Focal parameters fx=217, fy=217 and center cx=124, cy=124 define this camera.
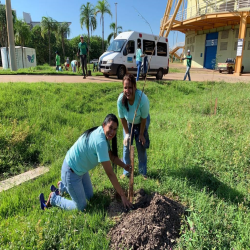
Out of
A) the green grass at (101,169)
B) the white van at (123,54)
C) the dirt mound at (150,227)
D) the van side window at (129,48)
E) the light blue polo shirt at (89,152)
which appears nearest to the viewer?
the dirt mound at (150,227)

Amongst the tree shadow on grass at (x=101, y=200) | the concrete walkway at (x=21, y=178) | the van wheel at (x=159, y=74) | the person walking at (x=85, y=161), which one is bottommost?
the concrete walkway at (x=21, y=178)

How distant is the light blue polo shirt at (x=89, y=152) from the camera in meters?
2.45

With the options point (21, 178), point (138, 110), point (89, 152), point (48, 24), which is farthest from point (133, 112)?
point (48, 24)

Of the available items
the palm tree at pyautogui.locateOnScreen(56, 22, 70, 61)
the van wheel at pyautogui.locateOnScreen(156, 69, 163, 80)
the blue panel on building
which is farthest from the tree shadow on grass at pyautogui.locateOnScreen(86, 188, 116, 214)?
the palm tree at pyautogui.locateOnScreen(56, 22, 70, 61)

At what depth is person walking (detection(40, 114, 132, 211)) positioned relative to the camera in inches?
97.1

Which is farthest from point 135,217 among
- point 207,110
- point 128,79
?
point 207,110

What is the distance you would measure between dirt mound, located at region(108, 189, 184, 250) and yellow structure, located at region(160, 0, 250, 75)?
824 inches

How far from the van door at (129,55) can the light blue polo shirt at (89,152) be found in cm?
1111

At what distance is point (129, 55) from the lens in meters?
13.2

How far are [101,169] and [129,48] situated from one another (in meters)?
10.6

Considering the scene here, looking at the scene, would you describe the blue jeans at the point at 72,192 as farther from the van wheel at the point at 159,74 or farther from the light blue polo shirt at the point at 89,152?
the van wheel at the point at 159,74

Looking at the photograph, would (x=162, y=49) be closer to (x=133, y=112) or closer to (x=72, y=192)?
(x=133, y=112)

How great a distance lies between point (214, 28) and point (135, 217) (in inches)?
1234

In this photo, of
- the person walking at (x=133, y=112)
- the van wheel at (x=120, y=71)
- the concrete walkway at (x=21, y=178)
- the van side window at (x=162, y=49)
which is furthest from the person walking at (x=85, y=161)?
the van side window at (x=162, y=49)
